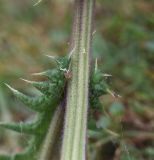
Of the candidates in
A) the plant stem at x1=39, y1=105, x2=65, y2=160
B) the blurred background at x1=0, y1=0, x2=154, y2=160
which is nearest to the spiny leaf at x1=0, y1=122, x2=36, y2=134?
the plant stem at x1=39, y1=105, x2=65, y2=160

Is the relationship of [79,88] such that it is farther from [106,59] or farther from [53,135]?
[106,59]

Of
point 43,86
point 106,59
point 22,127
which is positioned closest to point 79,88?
point 43,86

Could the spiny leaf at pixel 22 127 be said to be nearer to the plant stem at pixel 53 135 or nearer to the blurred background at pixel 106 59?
the plant stem at pixel 53 135

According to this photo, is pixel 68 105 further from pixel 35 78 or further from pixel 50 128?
pixel 35 78

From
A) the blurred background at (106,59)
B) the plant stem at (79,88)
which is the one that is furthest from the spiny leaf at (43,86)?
the blurred background at (106,59)

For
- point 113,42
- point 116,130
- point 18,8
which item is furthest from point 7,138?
point 18,8

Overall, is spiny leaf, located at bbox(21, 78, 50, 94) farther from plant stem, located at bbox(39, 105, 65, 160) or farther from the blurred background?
the blurred background

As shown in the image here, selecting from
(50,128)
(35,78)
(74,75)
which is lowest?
(50,128)
